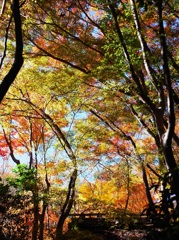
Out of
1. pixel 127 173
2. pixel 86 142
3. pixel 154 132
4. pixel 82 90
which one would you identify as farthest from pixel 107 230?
pixel 82 90

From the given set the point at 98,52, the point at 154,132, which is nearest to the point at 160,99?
the point at 154,132

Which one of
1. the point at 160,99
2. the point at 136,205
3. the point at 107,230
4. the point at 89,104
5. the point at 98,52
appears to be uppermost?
the point at 98,52

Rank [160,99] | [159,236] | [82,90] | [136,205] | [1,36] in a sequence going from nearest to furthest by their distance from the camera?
1. [159,236]
2. [160,99]
3. [1,36]
4. [82,90]
5. [136,205]

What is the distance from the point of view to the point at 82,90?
870 centimetres

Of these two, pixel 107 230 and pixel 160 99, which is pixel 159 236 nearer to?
pixel 160 99

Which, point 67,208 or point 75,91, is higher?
point 75,91

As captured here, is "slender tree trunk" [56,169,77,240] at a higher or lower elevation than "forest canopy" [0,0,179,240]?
lower

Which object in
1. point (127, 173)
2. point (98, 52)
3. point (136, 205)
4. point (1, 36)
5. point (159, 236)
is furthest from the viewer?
point (136, 205)

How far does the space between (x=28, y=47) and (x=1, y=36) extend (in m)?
1.22

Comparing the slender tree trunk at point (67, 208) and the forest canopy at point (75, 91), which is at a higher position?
the forest canopy at point (75, 91)

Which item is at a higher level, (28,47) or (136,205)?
(28,47)

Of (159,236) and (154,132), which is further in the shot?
(154,132)

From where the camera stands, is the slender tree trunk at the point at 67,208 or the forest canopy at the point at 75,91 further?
the slender tree trunk at the point at 67,208

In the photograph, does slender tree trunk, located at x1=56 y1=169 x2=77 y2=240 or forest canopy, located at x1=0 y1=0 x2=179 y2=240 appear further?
slender tree trunk, located at x1=56 y1=169 x2=77 y2=240
